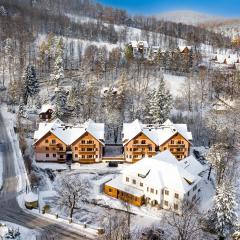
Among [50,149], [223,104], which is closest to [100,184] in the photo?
[50,149]

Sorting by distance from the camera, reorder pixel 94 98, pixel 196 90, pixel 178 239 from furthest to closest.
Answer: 1. pixel 196 90
2. pixel 94 98
3. pixel 178 239

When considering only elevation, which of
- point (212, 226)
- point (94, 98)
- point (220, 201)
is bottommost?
point (212, 226)

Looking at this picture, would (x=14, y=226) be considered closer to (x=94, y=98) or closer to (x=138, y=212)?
(x=138, y=212)

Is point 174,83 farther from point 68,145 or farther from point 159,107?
point 68,145

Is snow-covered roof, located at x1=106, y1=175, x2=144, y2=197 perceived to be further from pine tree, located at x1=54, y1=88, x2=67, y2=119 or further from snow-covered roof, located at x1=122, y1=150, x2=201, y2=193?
pine tree, located at x1=54, y1=88, x2=67, y2=119

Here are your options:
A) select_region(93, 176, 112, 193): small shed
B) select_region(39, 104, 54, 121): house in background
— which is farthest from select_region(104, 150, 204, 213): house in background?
select_region(39, 104, 54, 121): house in background

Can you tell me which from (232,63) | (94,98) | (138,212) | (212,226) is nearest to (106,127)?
(94,98)
